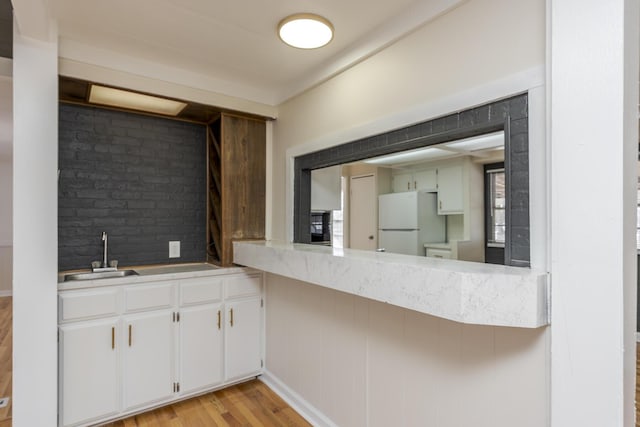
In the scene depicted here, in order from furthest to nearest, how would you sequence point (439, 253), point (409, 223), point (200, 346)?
point (409, 223) < point (439, 253) < point (200, 346)

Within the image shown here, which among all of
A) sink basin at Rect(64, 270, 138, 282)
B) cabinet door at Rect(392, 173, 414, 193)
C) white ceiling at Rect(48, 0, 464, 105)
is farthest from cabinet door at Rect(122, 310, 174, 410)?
cabinet door at Rect(392, 173, 414, 193)

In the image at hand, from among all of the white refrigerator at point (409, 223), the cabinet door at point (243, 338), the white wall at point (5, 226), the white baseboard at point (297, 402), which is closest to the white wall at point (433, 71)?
the cabinet door at point (243, 338)

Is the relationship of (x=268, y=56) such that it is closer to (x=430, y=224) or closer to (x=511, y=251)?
(x=511, y=251)

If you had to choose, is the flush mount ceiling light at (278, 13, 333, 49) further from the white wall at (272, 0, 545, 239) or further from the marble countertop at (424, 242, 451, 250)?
the marble countertop at (424, 242, 451, 250)

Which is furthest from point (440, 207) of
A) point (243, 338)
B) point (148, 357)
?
point (148, 357)

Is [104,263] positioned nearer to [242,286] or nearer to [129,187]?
[129,187]

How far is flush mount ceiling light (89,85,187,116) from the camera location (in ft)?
7.94

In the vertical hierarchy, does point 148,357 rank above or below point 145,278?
below

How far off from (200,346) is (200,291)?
404 mm

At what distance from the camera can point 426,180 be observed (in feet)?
A: 16.7

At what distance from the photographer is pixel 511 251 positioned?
1.35 meters

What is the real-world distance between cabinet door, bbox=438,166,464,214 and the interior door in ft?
3.23

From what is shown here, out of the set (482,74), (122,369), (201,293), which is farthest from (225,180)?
(482,74)

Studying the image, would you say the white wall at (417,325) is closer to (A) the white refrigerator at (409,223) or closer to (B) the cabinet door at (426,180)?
(A) the white refrigerator at (409,223)
